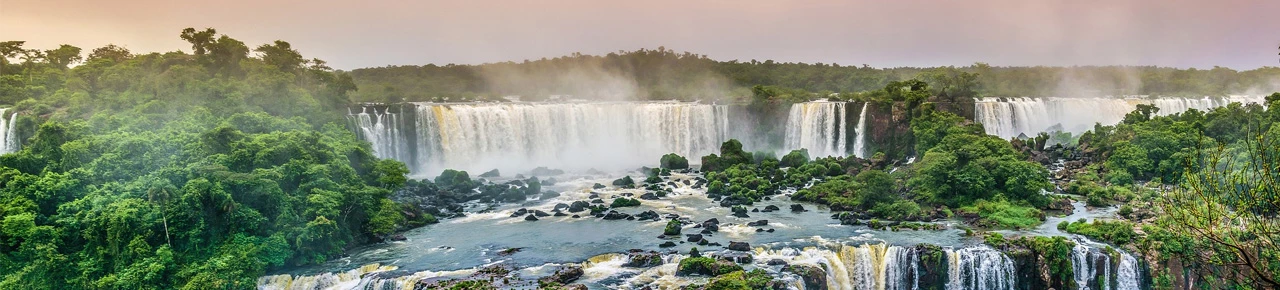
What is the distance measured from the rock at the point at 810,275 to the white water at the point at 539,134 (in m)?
23.3

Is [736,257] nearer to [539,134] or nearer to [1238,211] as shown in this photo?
[1238,211]

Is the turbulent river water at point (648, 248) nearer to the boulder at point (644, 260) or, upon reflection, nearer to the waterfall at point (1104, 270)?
the waterfall at point (1104, 270)

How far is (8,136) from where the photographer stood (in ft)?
83.3

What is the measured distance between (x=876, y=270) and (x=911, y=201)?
260 inches

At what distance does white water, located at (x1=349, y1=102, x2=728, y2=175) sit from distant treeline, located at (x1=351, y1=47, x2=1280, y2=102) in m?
15.7

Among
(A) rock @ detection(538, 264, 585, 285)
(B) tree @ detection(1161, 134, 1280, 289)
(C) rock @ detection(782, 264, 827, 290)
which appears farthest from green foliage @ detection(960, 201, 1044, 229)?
(A) rock @ detection(538, 264, 585, 285)

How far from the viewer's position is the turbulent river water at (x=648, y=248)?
1833cm

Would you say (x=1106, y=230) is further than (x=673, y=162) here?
No

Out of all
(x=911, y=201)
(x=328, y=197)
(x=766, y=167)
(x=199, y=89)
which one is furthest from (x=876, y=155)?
(x=199, y=89)

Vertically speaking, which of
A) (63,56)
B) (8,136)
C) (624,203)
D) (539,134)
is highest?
(63,56)

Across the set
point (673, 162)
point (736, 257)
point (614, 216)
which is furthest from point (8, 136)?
point (673, 162)

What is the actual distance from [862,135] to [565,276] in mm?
26380

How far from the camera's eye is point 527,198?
31.2 m

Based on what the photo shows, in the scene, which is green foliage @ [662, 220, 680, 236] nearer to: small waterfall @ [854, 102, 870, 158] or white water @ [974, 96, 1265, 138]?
small waterfall @ [854, 102, 870, 158]
